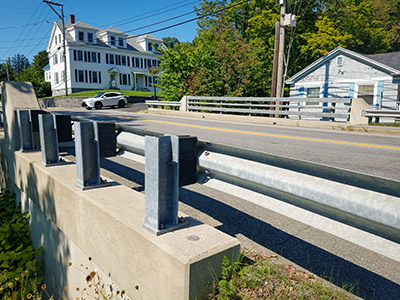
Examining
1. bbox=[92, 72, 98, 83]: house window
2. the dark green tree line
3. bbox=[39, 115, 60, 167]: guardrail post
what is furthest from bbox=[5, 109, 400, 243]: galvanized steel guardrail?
bbox=[92, 72, 98, 83]: house window

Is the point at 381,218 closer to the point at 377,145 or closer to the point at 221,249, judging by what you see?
the point at 221,249

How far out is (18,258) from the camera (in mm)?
4371

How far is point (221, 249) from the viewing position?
6.60 ft

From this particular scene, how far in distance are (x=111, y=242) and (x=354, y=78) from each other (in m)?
23.8

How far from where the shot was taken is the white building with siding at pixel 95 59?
49.6m

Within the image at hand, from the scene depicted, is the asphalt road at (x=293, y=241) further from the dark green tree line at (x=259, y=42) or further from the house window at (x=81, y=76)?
the house window at (x=81, y=76)

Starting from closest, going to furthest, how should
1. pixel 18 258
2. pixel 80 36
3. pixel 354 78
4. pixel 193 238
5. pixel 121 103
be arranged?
pixel 193 238
pixel 18 258
pixel 354 78
pixel 121 103
pixel 80 36

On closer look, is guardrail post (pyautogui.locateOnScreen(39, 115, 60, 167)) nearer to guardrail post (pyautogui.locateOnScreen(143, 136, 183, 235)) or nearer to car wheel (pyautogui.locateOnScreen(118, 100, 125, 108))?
guardrail post (pyautogui.locateOnScreen(143, 136, 183, 235))

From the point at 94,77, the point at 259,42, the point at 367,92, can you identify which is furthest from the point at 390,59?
the point at 94,77

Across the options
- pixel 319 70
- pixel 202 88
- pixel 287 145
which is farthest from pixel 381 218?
pixel 319 70

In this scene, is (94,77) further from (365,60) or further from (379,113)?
(379,113)

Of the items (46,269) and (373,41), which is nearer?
(46,269)

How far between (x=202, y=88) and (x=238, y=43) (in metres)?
4.86

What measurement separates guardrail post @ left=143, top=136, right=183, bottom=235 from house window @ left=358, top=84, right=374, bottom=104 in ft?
75.3
